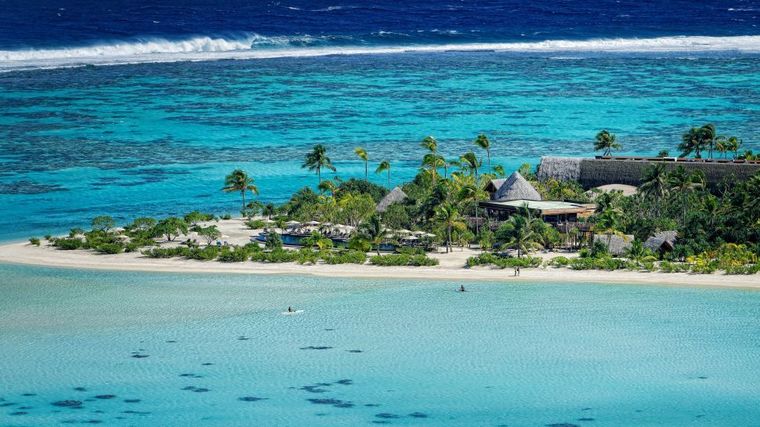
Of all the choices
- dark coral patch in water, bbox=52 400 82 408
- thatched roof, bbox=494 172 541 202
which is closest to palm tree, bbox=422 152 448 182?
thatched roof, bbox=494 172 541 202

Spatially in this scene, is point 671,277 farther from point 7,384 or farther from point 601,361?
A: point 7,384

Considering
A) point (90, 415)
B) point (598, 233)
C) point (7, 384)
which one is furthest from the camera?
point (598, 233)

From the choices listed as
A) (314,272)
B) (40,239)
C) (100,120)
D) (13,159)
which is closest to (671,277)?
(314,272)

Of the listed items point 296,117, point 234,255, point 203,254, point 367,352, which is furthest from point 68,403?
point 296,117

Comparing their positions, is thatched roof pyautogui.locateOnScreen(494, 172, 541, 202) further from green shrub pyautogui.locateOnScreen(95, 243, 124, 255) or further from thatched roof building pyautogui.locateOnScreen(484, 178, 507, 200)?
green shrub pyautogui.locateOnScreen(95, 243, 124, 255)

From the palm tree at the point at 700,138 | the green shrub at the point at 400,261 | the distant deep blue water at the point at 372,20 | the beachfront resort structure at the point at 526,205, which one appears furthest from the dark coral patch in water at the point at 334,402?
the distant deep blue water at the point at 372,20

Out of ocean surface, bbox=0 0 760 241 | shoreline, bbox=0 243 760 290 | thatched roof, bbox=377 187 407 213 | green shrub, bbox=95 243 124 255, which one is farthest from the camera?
ocean surface, bbox=0 0 760 241
